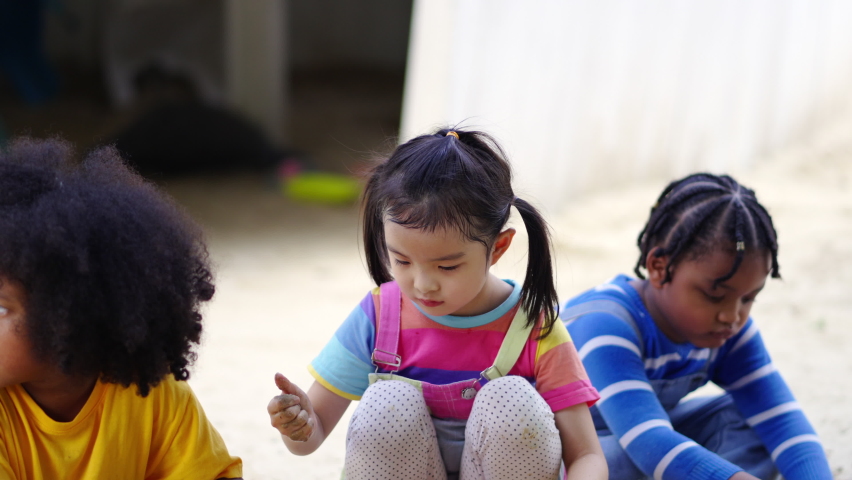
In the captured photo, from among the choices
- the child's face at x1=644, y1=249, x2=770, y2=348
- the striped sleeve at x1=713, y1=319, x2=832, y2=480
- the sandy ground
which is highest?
the child's face at x1=644, y1=249, x2=770, y2=348

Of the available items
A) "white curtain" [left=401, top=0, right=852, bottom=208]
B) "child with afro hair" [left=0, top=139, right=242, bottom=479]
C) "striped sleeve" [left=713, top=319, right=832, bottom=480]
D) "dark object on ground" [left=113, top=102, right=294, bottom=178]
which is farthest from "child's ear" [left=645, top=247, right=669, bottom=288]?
"dark object on ground" [left=113, top=102, right=294, bottom=178]

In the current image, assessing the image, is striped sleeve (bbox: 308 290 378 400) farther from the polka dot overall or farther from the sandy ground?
the sandy ground

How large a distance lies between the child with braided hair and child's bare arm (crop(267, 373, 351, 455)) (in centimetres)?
62

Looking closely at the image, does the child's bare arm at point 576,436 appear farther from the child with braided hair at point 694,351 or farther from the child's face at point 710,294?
the child's face at point 710,294

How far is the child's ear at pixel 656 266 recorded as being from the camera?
6.86ft

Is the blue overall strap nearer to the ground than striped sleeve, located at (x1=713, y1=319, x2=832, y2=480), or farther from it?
farther from it

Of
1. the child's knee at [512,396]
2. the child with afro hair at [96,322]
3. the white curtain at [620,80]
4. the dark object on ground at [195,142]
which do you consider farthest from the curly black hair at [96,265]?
the dark object on ground at [195,142]

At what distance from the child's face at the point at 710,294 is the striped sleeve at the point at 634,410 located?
0.44ft

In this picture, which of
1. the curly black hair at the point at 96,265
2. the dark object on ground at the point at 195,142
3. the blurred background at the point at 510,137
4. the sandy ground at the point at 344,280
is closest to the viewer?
the curly black hair at the point at 96,265

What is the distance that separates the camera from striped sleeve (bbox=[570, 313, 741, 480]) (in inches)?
74.3

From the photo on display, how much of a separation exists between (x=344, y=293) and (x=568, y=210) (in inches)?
66.1

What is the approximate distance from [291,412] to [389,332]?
304mm

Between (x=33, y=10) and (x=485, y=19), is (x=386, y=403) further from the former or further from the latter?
(x=33, y=10)

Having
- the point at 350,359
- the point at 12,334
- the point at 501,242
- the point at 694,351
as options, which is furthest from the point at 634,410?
the point at 12,334
